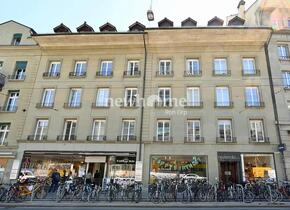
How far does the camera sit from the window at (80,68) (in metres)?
21.1

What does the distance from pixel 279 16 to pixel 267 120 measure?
34.6 ft

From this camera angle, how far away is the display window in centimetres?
1698

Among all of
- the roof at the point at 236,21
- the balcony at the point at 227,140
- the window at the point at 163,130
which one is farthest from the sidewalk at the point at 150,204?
the roof at the point at 236,21

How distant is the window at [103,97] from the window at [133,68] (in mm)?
2495

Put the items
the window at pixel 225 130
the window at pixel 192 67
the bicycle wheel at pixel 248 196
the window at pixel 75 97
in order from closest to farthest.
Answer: the bicycle wheel at pixel 248 196 < the window at pixel 225 130 < the window at pixel 75 97 < the window at pixel 192 67

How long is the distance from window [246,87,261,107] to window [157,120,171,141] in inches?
262

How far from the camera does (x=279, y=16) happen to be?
21.6 m

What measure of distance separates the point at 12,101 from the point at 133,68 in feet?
36.9

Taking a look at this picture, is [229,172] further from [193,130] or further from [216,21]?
[216,21]

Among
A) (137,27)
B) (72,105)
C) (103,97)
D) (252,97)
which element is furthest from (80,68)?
(252,97)

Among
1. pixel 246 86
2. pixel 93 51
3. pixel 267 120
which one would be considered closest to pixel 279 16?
pixel 246 86

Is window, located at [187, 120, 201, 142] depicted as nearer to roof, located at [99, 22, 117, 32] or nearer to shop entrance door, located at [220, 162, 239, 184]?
shop entrance door, located at [220, 162, 239, 184]

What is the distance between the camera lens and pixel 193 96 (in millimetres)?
19422

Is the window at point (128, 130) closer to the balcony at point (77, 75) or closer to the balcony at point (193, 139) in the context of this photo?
the balcony at point (193, 139)
